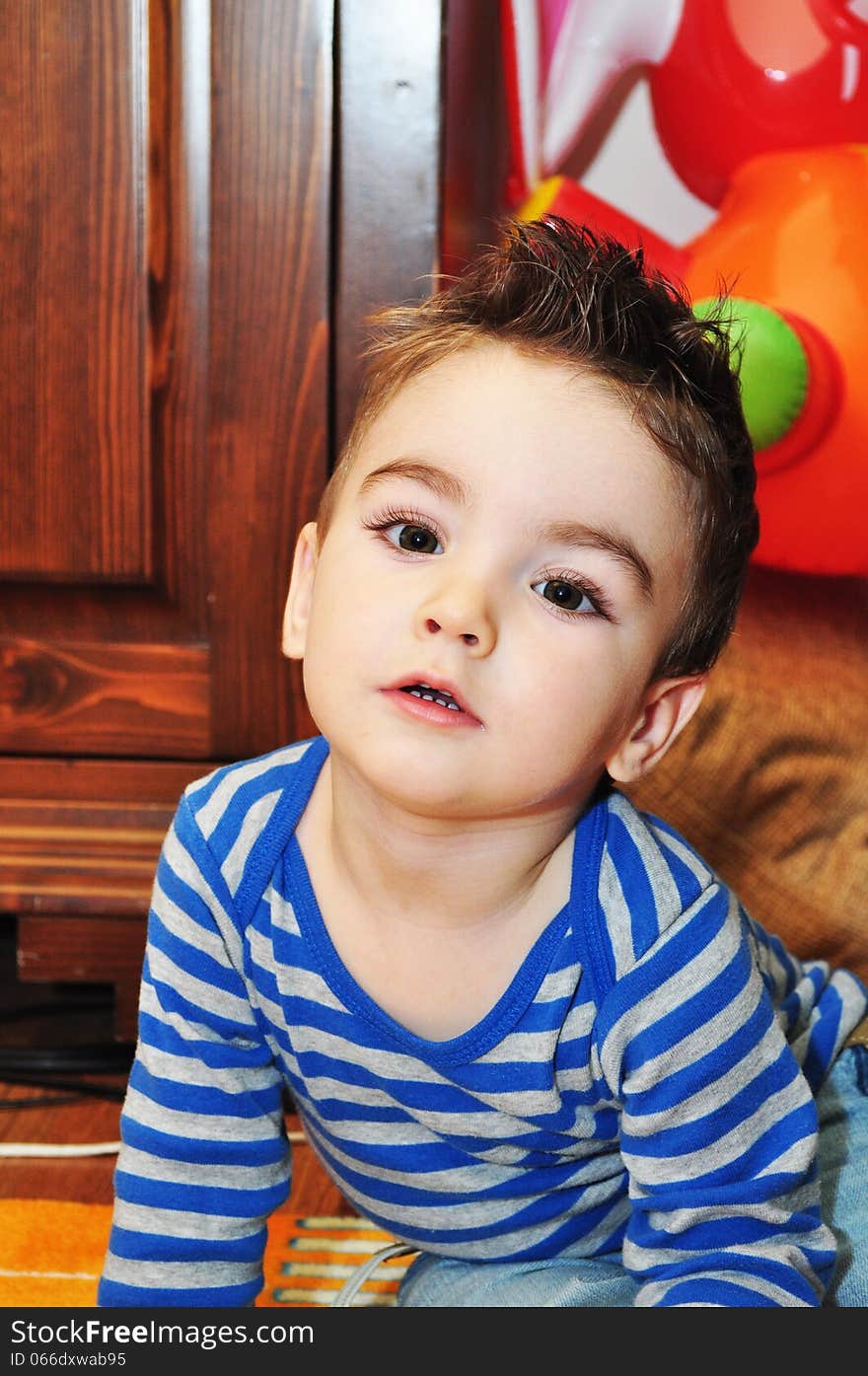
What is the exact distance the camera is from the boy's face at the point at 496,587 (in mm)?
589

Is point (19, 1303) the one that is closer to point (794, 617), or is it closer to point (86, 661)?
point (86, 661)

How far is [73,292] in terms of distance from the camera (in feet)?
3.50

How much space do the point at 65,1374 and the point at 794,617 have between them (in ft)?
2.51

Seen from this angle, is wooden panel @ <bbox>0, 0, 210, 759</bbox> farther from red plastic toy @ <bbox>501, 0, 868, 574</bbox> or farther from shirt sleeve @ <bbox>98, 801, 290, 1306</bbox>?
shirt sleeve @ <bbox>98, 801, 290, 1306</bbox>

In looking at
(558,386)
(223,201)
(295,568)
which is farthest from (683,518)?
(223,201)

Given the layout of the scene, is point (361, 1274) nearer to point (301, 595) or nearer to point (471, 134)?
point (301, 595)

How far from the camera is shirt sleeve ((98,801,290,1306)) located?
708mm

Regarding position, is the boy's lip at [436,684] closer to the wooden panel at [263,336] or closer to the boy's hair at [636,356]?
the boy's hair at [636,356]

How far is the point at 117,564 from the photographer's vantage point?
110cm

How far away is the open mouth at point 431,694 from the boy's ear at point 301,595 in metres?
0.12

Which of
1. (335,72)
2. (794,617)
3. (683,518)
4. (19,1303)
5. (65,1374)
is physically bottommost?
(19,1303)

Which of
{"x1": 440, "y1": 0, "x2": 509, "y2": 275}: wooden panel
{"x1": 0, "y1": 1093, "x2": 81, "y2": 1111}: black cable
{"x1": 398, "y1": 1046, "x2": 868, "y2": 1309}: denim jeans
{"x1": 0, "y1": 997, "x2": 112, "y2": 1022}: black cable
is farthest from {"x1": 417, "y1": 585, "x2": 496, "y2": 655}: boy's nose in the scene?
{"x1": 0, "y1": 997, "x2": 112, "y2": 1022}: black cable

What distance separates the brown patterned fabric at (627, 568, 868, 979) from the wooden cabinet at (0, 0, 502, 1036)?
317 millimetres

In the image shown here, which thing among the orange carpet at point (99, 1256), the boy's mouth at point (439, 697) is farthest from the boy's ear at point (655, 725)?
the orange carpet at point (99, 1256)
